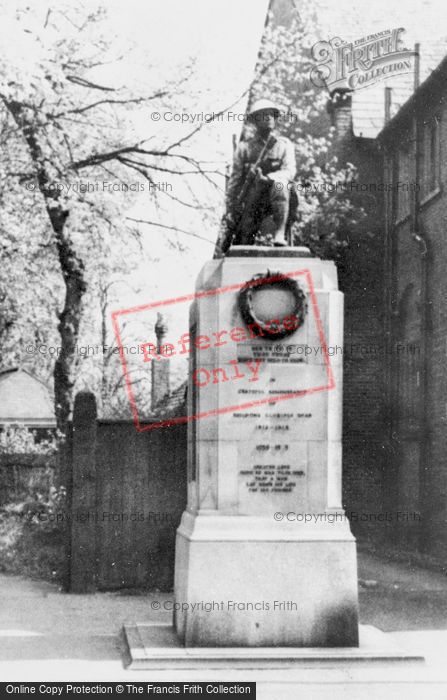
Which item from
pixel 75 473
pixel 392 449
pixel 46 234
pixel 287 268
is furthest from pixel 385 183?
pixel 287 268

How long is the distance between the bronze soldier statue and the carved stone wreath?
573 millimetres

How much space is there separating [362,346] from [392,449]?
2248mm

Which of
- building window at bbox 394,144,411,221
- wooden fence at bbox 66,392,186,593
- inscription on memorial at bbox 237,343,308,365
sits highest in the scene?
building window at bbox 394,144,411,221

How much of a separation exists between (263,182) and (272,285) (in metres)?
1.12

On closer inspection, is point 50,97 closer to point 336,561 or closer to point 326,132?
point 326,132

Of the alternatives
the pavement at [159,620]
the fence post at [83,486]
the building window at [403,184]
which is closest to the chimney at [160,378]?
the building window at [403,184]

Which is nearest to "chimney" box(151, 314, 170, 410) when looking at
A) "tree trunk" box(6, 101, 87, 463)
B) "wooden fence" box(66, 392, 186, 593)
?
"tree trunk" box(6, 101, 87, 463)

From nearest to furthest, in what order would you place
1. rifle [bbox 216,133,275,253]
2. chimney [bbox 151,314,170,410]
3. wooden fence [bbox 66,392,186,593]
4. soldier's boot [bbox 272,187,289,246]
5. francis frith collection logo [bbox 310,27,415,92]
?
soldier's boot [bbox 272,187,289,246] → rifle [bbox 216,133,275,253] → wooden fence [bbox 66,392,186,593] → francis frith collection logo [bbox 310,27,415,92] → chimney [bbox 151,314,170,410]

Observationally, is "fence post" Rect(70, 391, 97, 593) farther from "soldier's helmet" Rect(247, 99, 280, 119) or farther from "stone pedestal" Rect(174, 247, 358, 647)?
"soldier's helmet" Rect(247, 99, 280, 119)

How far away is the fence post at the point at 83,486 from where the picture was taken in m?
12.8

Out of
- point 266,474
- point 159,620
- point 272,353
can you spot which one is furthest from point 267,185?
point 159,620

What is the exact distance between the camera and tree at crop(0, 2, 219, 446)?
61.8 ft

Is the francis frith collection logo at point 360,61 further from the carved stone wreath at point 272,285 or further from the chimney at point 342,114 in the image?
the carved stone wreath at point 272,285

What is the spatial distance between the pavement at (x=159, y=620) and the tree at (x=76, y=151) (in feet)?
19.2
